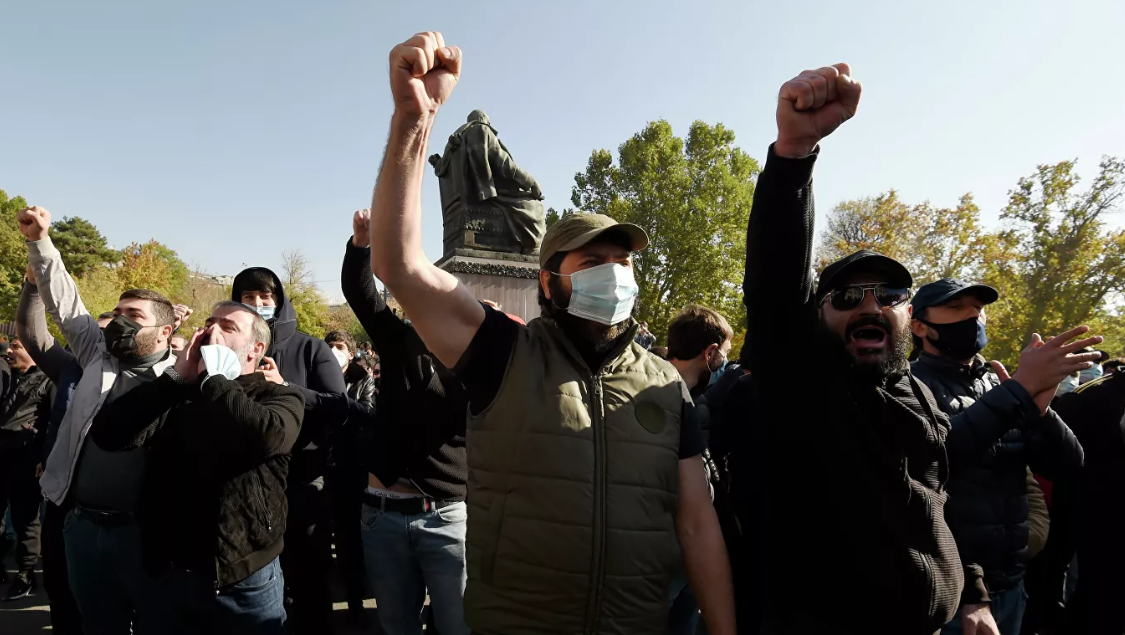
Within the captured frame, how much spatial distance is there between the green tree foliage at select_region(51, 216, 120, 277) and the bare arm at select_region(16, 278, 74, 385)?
52.3 metres

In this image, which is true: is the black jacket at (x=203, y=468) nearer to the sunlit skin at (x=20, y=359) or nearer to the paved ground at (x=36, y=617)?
the paved ground at (x=36, y=617)

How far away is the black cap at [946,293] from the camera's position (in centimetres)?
272

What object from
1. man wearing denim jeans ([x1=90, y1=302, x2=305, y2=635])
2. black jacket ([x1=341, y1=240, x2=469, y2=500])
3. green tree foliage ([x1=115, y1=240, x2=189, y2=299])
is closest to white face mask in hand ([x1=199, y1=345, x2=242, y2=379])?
man wearing denim jeans ([x1=90, y1=302, x2=305, y2=635])

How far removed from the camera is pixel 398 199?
4.63 ft

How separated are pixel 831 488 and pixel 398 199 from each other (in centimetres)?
121

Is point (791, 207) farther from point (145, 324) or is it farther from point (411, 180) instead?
point (145, 324)

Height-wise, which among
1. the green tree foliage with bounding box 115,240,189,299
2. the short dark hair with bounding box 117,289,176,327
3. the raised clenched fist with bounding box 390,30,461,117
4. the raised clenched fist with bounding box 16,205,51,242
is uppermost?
the green tree foliage with bounding box 115,240,189,299

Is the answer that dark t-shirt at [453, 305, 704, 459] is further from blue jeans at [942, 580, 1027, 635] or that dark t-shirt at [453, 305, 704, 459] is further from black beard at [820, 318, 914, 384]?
blue jeans at [942, 580, 1027, 635]

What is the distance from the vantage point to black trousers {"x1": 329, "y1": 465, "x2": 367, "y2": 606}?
448 centimetres

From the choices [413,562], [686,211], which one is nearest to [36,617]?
[413,562]

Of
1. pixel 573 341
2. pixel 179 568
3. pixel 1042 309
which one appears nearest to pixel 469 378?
pixel 573 341

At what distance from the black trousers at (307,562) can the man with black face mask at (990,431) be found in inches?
128

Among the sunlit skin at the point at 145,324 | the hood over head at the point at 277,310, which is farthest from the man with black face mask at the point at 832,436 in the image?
the hood over head at the point at 277,310

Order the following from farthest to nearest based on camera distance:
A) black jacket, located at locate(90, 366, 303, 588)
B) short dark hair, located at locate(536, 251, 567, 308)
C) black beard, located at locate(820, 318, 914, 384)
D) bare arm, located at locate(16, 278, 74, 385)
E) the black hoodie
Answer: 1. bare arm, located at locate(16, 278, 74, 385)
2. the black hoodie
3. black jacket, located at locate(90, 366, 303, 588)
4. short dark hair, located at locate(536, 251, 567, 308)
5. black beard, located at locate(820, 318, 914, 384)
